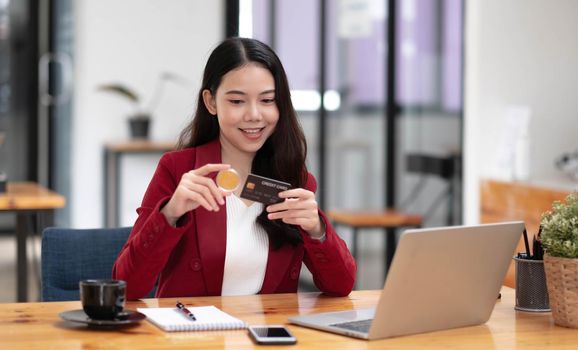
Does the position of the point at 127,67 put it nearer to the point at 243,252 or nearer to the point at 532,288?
the point at 243,252

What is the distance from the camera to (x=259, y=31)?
6285 millimetres

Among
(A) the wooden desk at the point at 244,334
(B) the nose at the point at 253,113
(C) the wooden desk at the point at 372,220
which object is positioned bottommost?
(A) the wooden desk at the point at 244,334

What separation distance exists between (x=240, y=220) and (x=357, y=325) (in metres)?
0.60

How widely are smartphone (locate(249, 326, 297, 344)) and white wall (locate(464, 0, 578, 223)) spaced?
2945mm

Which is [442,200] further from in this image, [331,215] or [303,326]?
[303,326]

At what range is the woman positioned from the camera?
229 cm

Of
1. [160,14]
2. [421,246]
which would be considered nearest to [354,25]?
[160,14]

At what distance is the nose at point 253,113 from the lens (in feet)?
7.69

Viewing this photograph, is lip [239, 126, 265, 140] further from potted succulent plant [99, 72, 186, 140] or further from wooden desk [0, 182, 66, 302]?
potted succulent plant [99, 72, 186, 140]

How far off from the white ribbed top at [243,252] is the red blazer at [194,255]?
0.02 metres

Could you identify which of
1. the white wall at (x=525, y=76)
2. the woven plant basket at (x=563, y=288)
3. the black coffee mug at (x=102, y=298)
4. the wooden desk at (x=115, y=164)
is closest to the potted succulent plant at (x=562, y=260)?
the woven plant basket at (x=563, y=288)

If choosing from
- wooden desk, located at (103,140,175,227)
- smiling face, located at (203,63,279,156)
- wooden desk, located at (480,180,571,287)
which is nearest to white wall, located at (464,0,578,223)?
wooden desk, located at (480,180,571,287)

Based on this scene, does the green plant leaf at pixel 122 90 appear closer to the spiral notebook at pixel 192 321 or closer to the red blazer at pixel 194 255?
the red blazer at pixel 194 255

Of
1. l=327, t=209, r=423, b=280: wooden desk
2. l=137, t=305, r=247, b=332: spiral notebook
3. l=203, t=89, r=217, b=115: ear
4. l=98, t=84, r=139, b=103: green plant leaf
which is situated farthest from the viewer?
l=98, t=84, r=139, b=103: green plant leaf
